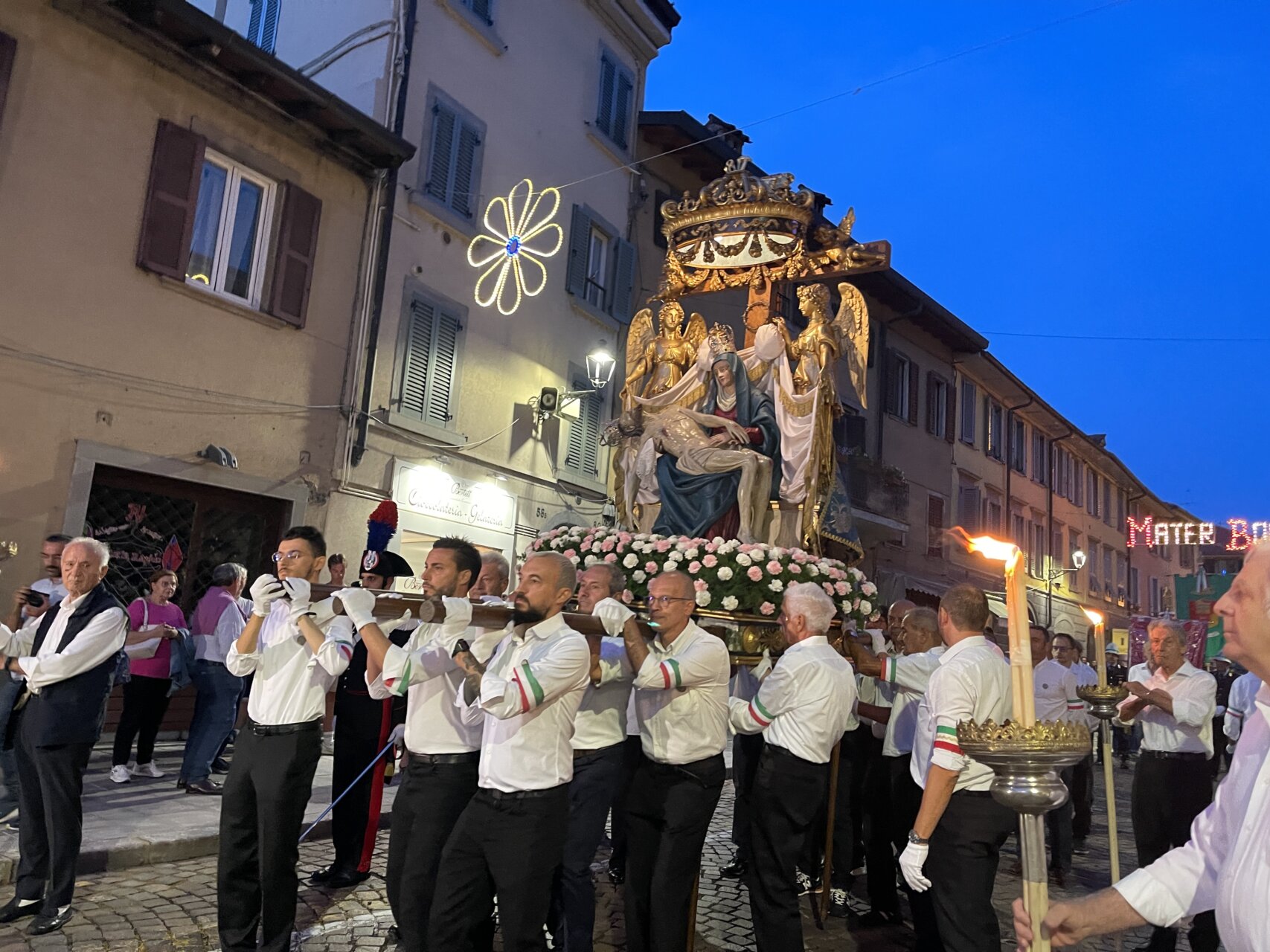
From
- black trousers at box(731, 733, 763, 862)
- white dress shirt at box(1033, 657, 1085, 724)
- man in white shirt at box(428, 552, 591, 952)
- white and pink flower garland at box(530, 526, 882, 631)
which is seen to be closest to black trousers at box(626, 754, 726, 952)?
man in white shirt at box(428, 552, 591, 952)

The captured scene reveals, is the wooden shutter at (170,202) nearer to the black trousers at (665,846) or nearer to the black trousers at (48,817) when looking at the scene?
the black trousers at (48,817)

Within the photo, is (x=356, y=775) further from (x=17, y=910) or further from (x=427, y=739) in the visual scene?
(x=427, y=739)

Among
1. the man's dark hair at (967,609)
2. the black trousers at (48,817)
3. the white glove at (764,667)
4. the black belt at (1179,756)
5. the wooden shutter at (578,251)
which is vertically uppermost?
the wooden shutter at (578,251)

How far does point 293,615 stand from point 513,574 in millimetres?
12250

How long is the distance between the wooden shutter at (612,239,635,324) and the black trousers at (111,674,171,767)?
442 inches

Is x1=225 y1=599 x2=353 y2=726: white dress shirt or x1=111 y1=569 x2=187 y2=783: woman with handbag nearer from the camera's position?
x1=225 y1=599 x2=353 y2=726: white dress shirt

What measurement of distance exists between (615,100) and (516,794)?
1679 cm

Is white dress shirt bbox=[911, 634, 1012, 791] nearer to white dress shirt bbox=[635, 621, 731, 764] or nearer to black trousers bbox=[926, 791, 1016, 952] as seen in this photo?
black trousers bbox=[926, 791, 1016, 952]

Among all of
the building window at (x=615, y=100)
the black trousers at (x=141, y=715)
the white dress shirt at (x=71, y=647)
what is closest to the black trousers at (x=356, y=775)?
the white dress shirt at (x=71, y=647)

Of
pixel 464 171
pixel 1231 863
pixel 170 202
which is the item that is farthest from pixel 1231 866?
pixel 464 171

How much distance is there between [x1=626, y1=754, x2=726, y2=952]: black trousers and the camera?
4.21 meters

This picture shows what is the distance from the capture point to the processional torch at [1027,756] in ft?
6.41

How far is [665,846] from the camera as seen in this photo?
14.1 feet

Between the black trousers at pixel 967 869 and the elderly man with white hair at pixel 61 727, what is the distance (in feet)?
12.9
